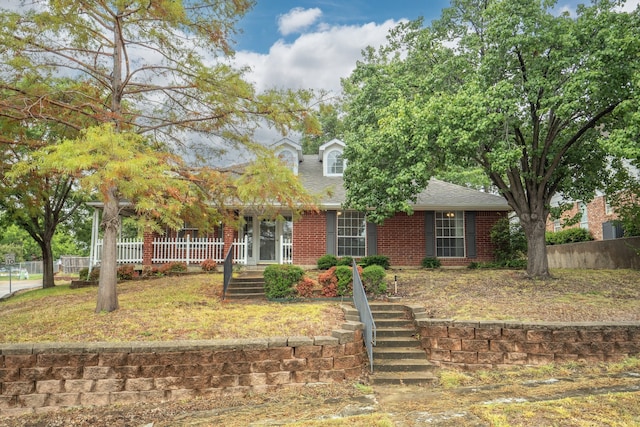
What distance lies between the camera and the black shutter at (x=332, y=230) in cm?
1611

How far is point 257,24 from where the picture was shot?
31.5 ft

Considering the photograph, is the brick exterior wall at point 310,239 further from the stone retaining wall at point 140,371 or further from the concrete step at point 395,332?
the stone retaining wall at point 140,371

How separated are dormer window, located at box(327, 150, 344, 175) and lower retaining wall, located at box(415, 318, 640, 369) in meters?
11.9

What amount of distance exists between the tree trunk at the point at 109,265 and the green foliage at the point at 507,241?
13226mm

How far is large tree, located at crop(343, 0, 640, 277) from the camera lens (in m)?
9.47

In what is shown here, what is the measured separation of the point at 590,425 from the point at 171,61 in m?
9.33

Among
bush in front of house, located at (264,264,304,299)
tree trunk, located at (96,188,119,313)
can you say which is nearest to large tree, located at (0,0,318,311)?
tree trunk, located at (96,188,119,313)

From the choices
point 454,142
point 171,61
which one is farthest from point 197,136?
point 454,142

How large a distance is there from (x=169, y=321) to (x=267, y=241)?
919 cm

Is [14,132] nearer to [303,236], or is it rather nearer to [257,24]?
[257,24]

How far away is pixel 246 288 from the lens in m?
11.5

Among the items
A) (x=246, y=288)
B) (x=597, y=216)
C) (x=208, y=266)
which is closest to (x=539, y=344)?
(x=246, y=288)

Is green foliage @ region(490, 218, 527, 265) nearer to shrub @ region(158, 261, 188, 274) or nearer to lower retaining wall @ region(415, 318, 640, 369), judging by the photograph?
lower retaining wall @ region(415, 318, 640, 369)

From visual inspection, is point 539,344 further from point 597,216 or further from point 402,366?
point 597,216
